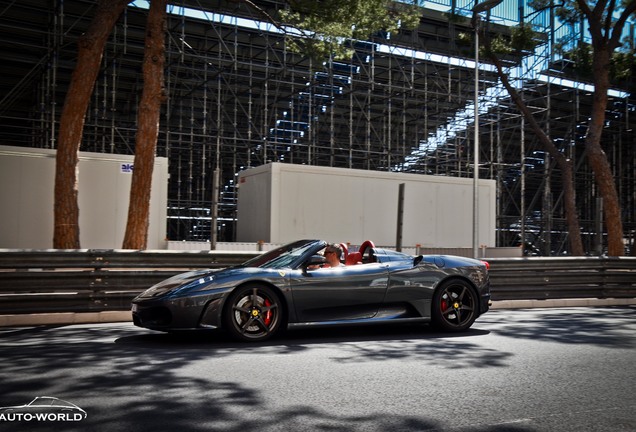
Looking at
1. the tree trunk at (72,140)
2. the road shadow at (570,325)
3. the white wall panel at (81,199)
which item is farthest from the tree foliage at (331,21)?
the road shadow at (570,325)

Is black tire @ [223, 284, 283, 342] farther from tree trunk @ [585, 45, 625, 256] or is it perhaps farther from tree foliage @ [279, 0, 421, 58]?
tree trunk @ [585, 45, 625, 256]

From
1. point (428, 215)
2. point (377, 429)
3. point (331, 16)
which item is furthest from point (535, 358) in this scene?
point (428, 215)

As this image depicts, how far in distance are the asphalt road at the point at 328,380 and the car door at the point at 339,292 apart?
1.02ft

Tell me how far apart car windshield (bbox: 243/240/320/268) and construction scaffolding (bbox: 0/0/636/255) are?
60.4ft

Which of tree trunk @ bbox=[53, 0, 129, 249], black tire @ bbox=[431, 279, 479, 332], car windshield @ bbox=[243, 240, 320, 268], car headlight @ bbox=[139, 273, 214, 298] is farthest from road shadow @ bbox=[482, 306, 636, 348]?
tree trunk @ bbox=[53, 0, 129, 249]

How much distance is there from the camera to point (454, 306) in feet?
28.5

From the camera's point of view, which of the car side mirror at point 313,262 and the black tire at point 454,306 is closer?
the car side mirror at point 313,262

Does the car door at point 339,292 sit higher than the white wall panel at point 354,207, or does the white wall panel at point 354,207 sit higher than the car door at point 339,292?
the white wall panel at point 354,207

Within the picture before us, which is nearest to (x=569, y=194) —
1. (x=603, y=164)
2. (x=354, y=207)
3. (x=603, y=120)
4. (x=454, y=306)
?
(x=603, y=164)

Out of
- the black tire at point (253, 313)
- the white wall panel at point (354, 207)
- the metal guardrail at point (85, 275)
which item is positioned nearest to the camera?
the black tire at point (253, 313)

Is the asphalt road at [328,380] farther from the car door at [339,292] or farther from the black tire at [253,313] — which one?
the car door at [339,292]

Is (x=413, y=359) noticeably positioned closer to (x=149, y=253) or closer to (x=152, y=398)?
(x=152, y=398)

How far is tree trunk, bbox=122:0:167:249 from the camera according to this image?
44.2 feet

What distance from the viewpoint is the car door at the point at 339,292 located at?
7.76 m
